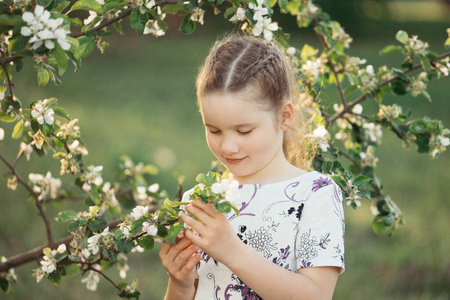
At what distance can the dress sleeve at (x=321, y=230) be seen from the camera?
1.53m

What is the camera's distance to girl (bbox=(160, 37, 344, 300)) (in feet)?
4.87

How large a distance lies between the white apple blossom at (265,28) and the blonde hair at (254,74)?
77 mm

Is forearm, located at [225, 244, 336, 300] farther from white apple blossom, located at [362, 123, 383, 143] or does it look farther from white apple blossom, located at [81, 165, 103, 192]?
white apple blossom, located at [362, 123, 383, 143]

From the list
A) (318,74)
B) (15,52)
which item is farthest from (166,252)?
(318,74)

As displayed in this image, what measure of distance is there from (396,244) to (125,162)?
180cm

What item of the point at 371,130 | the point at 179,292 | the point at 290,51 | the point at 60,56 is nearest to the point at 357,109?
the point at 371,130

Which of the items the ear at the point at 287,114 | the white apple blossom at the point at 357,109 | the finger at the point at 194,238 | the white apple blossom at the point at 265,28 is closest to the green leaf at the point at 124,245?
the finger at the point at 194,238

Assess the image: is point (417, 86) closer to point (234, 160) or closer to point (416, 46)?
point (416, 46)

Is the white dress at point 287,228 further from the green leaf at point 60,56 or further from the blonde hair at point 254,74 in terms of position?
the green leaf at point 60,56

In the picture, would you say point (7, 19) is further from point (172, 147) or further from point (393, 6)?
point (393, 6)

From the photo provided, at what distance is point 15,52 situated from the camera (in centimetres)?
145

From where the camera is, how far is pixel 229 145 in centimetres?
157

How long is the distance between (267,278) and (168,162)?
11.4 feet

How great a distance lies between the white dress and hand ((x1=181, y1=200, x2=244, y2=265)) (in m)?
0.16
